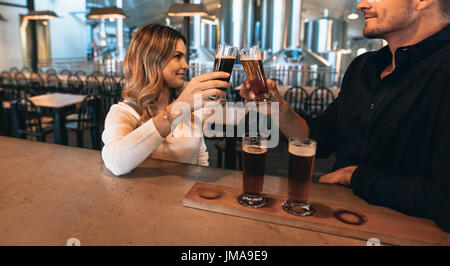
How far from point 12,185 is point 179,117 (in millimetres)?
586

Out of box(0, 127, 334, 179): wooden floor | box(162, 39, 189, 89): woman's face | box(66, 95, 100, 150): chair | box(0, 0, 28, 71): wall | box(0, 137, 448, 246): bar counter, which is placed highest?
box(0, 0, 28, 71): wall

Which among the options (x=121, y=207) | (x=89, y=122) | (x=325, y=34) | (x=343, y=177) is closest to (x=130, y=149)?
(x=121, y=207)

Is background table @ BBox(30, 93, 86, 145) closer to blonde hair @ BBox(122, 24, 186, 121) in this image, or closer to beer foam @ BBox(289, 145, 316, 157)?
blonde hair @ BBox(122, 24, 186, 121)

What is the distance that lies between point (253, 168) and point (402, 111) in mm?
643

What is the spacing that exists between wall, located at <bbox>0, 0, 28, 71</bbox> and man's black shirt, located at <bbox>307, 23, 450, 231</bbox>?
11.3 m

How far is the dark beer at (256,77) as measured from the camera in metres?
1.02

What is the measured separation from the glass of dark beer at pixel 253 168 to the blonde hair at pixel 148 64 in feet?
2.56

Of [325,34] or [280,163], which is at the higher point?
[325,34]

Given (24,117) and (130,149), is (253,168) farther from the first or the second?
(24,117)

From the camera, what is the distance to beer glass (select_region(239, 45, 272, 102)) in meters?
0.99

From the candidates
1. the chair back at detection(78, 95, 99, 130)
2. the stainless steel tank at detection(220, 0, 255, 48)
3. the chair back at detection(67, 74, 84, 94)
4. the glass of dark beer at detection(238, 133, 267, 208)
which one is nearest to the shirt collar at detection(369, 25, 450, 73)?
the glass of dark beer at detection(238, 133, 267, 208)

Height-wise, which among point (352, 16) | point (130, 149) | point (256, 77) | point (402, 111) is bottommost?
point (130, 149)

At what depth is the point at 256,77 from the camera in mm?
1048

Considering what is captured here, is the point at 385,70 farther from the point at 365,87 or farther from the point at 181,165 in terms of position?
the point at 181,165
